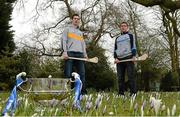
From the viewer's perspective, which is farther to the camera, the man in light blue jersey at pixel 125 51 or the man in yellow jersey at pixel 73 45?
the man in light blue jersey at pixel 125 51

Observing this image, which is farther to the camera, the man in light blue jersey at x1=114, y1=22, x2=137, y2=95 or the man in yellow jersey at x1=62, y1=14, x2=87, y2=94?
the man in light blue jersey at x1=114, y1=22, x2=137, y2=95

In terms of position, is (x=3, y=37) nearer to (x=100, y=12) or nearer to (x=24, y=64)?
(x=24, y=64)

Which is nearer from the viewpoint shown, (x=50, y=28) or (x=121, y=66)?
(x=121, y=66)

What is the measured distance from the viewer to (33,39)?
100ft

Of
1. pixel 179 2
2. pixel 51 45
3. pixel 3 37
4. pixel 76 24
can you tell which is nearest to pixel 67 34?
pixel 76 24

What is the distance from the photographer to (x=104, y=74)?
21.8 m

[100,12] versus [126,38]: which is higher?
[100,12]

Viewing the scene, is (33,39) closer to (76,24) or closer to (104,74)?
(104,74)

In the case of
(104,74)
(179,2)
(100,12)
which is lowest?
(104,74)

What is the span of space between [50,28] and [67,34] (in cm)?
2310

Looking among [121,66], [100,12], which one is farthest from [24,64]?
[121,66]

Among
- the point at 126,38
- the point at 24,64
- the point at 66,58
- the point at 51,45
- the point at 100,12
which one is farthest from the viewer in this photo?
the point at 51,45

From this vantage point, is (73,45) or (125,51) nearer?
(73,45)

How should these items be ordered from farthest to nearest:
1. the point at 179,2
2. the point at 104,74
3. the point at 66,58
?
1. the point at 104,74
2. the point at 179,2
3. the point at 66,58
